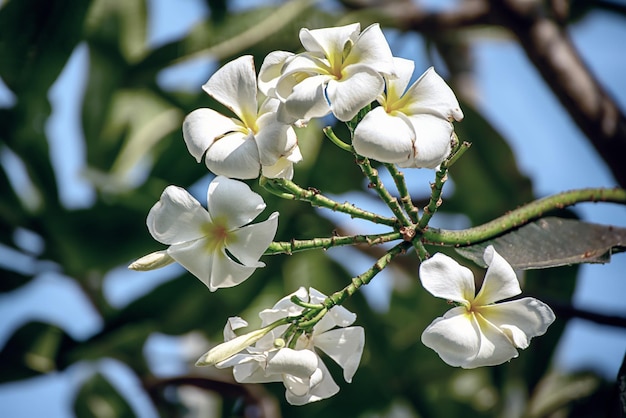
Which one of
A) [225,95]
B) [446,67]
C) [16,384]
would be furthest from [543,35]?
[16,384]

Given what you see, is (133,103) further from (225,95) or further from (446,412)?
(225,95)

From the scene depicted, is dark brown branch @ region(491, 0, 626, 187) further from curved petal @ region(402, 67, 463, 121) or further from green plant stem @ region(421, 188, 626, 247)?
curved petal @ region(402, 67, 463, 121)

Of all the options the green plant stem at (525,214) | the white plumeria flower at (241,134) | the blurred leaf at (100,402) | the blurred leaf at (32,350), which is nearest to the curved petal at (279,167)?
the white plumeria flower at (241,134)

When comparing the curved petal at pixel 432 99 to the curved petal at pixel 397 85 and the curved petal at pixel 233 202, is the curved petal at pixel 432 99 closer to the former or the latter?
the curved petal at pixel 397 85

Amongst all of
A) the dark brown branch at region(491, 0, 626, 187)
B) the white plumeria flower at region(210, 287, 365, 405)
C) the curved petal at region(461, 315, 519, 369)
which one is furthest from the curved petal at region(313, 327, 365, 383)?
the dark brown branch at region(491, 0, 626, 187)

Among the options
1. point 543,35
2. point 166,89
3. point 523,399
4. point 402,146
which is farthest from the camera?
point 166,89

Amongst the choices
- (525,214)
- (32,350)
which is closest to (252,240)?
(525,214)
